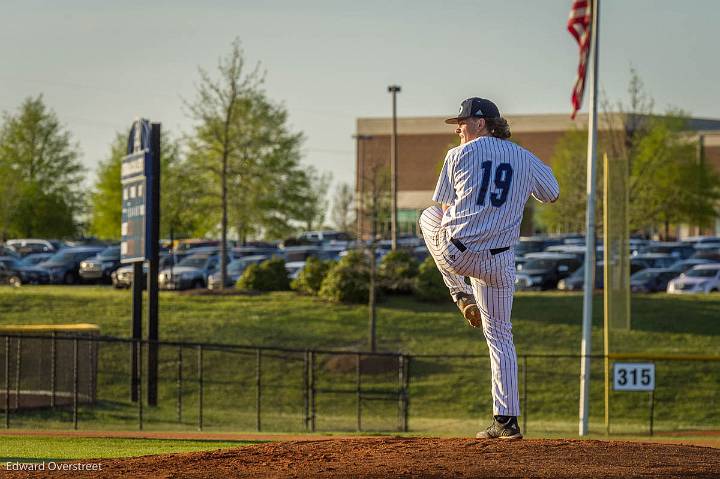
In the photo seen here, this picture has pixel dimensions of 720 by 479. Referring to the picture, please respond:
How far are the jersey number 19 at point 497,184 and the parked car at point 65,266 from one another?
1593 inches

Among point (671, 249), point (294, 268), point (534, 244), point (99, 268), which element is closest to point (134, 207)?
point (294, 268)

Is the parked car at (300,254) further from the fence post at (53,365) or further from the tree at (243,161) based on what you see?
the fence post at (53,365)

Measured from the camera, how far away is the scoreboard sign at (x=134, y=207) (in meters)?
26.1

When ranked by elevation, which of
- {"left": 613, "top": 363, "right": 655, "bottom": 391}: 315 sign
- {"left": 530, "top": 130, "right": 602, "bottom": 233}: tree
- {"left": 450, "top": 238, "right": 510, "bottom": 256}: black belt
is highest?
{"left": 530, "top": 130, "right": 602, "bottom": 233}: tree

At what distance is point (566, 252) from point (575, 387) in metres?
20.4

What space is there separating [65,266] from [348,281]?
51.8 ft

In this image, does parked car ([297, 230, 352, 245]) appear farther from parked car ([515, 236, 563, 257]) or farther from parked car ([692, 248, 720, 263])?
parked car ([692, 248, 720, 263])

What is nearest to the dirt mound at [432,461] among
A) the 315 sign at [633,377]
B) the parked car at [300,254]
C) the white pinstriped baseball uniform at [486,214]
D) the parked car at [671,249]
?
the white pinstriped baseball uniform at [486,214]

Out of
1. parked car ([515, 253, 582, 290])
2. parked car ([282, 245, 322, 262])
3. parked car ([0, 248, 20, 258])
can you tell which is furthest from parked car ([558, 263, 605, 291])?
parked car ([0, 248, 20, 258])

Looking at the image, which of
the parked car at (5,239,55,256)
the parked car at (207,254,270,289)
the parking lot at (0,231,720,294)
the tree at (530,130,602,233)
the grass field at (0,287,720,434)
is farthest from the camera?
the parked car at (5,239,55,256)

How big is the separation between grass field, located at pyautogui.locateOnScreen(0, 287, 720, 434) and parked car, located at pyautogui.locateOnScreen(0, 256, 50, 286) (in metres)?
5.17

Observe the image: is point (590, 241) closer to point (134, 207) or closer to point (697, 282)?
point (134, 207)

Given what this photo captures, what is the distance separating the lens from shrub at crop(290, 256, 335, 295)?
38500mm

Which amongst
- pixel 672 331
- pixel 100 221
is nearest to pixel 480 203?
pixel 672 331
